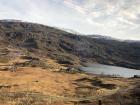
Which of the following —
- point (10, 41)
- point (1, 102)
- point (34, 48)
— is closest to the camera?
point (1, 102)

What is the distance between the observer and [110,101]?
4784 centimetres

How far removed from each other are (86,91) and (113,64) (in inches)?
5032

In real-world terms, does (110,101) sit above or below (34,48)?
below

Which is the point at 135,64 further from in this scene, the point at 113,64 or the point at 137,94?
the point at 137,94

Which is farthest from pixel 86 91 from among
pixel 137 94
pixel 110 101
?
pixel 110 101

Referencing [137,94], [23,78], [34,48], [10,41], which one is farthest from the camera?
[10,41]

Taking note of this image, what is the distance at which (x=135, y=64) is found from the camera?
19638cm

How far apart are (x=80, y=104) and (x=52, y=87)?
26404 millimetres

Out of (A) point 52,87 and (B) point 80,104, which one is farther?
(A) point 52,87

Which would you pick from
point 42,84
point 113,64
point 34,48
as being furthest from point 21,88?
point 113,64

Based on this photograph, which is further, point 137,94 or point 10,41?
point 10,41

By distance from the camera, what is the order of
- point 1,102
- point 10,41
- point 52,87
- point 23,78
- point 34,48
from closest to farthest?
1. point 1,102
2. point 52,87
3. point 23,78
4. point 34,48
5. point 10,41

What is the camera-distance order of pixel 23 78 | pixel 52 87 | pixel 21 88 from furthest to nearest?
pixel 23 78 < pixel 52 87 < pixel 21 88

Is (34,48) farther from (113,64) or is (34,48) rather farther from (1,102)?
(1,102)
